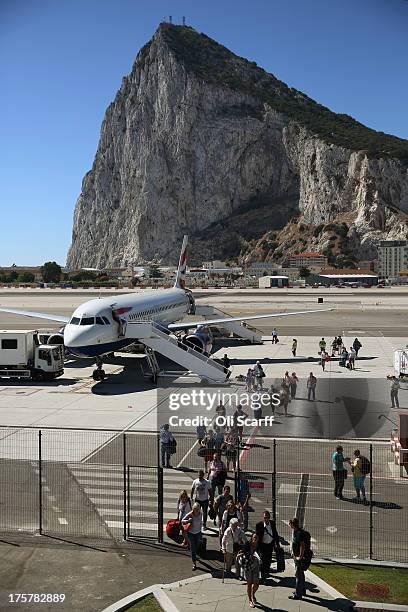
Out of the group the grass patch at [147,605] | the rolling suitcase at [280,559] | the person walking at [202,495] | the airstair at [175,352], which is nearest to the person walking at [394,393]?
the airstair at [175,352]

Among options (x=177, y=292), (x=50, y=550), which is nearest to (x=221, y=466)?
(x=50, y=550)

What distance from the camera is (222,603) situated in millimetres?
11695

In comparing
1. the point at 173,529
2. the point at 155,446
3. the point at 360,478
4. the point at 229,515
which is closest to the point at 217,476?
the point at 173,529

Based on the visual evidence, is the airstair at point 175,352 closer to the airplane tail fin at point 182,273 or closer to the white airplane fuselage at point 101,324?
the white airplane fuselage at point 101,324

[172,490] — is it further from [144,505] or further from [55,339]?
[55,339]

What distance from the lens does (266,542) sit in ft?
42.2

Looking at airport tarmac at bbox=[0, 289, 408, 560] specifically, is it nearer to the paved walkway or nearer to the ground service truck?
the ground service truck

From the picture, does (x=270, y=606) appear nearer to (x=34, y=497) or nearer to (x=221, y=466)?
(x=221, y=466)

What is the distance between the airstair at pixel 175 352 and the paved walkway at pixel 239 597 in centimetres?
2044

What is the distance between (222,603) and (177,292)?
42414 mm

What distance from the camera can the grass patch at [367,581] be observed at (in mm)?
11875

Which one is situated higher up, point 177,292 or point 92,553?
point 177,292

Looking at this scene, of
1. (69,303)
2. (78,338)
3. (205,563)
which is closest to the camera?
(205,563)

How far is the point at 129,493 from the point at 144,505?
49 centimetres
